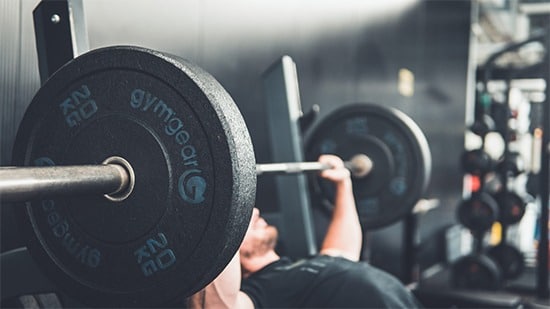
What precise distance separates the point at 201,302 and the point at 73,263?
1.05 ft

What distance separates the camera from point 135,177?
38.2 inches

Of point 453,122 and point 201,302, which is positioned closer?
point 201,302

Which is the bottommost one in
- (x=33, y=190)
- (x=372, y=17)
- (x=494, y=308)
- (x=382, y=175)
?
(x=494, y=308)

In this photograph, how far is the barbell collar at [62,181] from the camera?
0.77 metres

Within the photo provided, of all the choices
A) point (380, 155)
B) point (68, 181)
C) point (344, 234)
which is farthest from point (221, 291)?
point (380, 155)

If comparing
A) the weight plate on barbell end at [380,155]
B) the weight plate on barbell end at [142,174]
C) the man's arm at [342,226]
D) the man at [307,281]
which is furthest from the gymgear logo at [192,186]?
the weight plate on barbell end at [380,155]

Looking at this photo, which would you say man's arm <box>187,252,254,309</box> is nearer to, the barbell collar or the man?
the man

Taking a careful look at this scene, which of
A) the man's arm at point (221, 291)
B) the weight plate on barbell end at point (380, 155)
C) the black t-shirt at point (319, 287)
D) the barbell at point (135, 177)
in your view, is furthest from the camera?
the weight plate on barbell end at point (380, 155)

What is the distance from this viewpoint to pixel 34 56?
1.42 m

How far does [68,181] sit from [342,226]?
1221 millimetres

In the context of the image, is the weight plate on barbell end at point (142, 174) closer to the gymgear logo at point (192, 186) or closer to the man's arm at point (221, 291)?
the gymgear logo at point (192, 186)

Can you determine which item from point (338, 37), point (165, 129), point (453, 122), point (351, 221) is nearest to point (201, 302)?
point (165, 129)

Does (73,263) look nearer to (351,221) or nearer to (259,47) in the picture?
(351,221)

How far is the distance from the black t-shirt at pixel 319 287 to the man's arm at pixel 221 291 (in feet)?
0.86
